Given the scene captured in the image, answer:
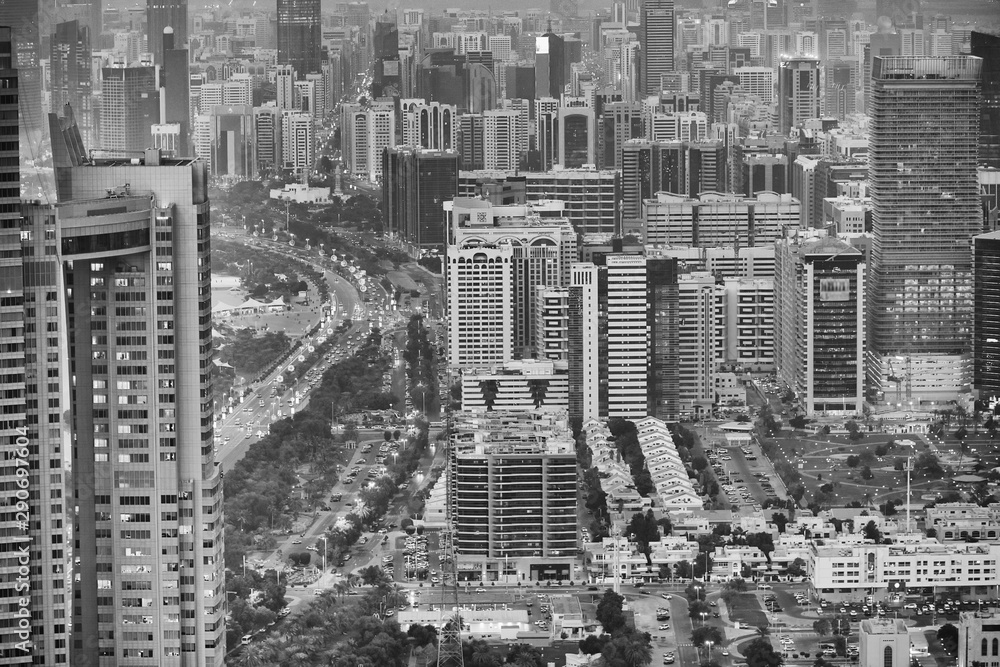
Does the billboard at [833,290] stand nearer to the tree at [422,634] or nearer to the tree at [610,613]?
the tree at [610,613]

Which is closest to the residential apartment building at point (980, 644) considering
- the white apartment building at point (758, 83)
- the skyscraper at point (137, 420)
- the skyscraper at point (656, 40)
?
the skyscraper at point (137, 420)

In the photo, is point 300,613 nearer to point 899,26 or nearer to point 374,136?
point 899,26

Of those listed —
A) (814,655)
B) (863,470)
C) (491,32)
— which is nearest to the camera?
(814,655)

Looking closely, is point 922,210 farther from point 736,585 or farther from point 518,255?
point 736,585

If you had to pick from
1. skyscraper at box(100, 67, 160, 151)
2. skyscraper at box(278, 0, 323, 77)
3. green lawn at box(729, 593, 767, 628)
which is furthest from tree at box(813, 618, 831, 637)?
skyscraper at box(278, 0, 323, 77)

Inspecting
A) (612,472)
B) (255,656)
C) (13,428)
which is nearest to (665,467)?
(612,472)

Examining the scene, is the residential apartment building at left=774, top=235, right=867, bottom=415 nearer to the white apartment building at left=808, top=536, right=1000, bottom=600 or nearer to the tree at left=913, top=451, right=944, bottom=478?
the tree at left=913, top=451, right=944, bottom=478

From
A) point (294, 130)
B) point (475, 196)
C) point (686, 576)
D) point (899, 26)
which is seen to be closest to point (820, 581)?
point (686, 576)
